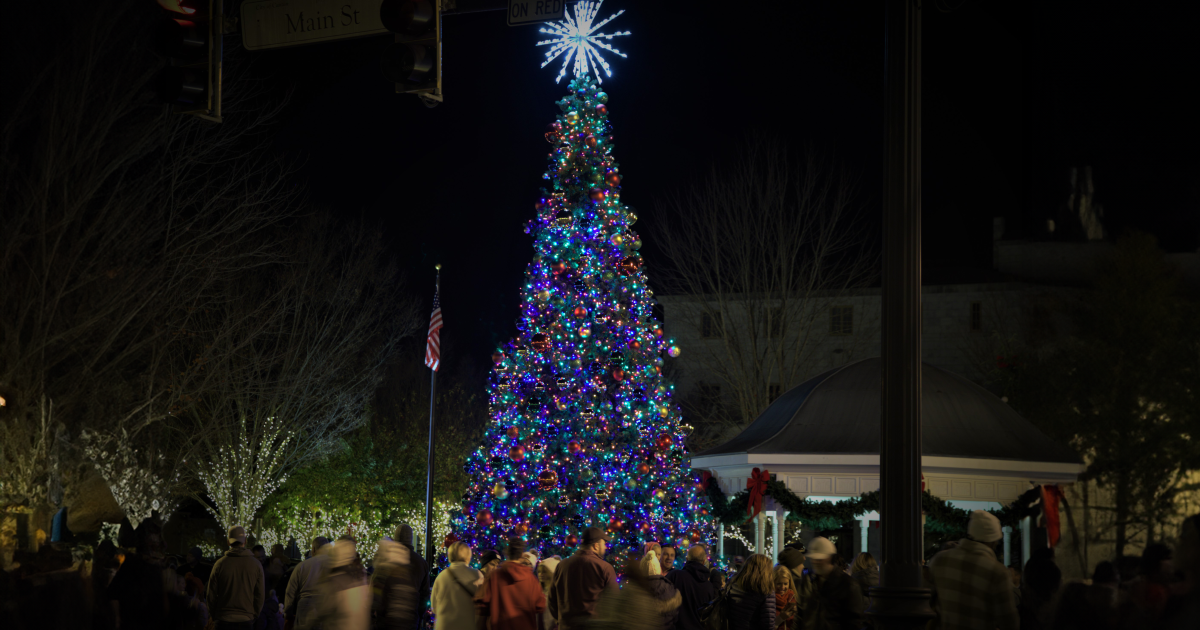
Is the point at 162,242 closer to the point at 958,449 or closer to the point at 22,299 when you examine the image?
the point at 22,299

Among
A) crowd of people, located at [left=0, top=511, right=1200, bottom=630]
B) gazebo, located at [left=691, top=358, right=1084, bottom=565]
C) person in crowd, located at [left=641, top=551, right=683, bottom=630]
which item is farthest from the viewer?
A: gazebo, located at [left=691, top=358, right=1084, bottom=565]

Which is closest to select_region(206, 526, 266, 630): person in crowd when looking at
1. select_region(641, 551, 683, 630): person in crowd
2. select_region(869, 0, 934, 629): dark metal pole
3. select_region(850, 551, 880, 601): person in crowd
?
select_region(641, 551, 683, 630): person in crowd

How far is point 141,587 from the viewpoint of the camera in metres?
9.88

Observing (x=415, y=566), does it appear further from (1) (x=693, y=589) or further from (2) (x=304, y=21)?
(2) (x=304, y=21)

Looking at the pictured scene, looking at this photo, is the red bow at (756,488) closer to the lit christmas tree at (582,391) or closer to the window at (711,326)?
the lit christmas tree at (582,391)

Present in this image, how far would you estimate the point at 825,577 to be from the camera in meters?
9.80

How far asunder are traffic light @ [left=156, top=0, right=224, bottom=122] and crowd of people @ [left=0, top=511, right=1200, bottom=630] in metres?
3.50

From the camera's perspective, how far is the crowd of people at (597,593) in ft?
23.3

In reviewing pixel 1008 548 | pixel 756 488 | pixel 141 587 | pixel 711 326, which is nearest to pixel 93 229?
pixel 756 488

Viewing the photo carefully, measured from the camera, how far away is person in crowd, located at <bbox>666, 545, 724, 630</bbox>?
12711 mm

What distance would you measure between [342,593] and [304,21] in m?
4.32

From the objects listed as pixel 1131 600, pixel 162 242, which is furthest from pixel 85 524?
pixel 1131 600

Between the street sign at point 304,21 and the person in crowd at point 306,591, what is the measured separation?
4174 millimetres

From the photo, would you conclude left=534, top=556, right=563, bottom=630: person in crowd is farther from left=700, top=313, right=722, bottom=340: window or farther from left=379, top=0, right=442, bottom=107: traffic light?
left=700, top=313, right=722, bottom=340: window
